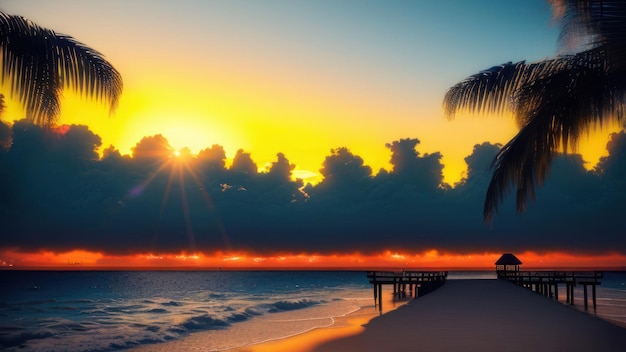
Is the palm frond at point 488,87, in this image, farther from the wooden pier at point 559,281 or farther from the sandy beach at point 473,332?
the wooden pier at point 559,281

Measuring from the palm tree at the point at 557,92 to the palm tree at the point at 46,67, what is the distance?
811 cm

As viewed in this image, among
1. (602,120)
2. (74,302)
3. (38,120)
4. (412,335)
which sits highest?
(602,120)

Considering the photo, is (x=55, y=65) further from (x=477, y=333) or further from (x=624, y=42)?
(x=477, y=333)

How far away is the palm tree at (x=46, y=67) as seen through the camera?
8.88 meters

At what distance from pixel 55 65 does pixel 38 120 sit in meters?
1.03

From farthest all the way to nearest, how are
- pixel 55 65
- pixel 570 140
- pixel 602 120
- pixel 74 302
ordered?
pixel 74 302
pixel 570 140
pixel 602 120
pixel 55 65

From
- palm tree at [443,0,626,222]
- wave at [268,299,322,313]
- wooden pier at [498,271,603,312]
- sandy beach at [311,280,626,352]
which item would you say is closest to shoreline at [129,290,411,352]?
sandy beach at [311,280,626,352]

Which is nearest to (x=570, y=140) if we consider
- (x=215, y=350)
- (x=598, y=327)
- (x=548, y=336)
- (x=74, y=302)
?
(x=548, y=336)

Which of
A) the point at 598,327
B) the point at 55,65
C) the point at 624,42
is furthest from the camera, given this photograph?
the point at 598,327

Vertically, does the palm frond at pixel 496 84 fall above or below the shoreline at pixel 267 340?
above

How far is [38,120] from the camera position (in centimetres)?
955

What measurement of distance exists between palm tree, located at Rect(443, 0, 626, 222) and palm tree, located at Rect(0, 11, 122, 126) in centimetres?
811

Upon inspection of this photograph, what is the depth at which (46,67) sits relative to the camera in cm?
923

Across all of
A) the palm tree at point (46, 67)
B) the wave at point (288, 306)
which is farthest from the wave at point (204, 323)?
the palm tree at point (46, 67)
